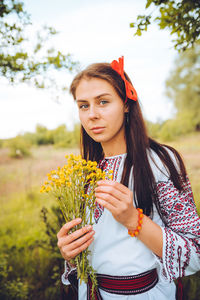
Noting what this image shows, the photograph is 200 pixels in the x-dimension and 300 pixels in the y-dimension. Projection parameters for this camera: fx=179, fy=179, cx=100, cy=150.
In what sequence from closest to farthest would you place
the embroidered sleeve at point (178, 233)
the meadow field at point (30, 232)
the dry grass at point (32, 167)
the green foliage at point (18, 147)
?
the embroidered sleeve at point (178, 233) < the meadow field at point (30, 232) < the dry grass at point (32, 167) < the green foliage at point (18, 147)

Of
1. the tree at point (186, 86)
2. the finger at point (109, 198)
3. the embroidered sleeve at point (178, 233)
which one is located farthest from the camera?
the tree at point (186, 86)

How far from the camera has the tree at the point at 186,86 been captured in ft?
49.4

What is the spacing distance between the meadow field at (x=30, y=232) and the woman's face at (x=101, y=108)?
0.64 metres

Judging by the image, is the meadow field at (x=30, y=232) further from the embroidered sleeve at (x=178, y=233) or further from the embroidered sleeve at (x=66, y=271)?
the embroidered sleeve at (x=178, y=233)

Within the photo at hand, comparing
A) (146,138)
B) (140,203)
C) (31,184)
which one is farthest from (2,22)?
(31,184)

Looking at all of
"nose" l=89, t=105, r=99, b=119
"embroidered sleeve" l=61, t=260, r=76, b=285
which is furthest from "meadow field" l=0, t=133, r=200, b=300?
"nose" l=89, t=105, r=99, b=119

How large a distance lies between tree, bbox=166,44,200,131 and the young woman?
49.4ft

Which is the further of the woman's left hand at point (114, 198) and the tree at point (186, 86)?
the tree at point (186, 86)

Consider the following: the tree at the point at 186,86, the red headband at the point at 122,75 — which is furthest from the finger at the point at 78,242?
the tree at the point at 186,86

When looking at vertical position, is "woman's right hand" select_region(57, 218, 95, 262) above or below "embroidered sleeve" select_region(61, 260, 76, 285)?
above

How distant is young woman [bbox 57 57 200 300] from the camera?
3.13ft

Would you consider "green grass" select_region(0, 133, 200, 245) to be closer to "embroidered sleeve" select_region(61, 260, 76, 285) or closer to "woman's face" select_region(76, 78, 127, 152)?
"woman's face" select_region(76, 78, 127, 152)

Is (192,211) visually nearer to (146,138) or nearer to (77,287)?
(146,138)

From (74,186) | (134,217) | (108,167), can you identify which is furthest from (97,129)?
(134,217)
